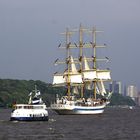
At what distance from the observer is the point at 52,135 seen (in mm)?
120188

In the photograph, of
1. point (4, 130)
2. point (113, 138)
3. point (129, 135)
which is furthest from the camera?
point (4, 130)

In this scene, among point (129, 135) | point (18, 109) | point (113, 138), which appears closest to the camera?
point (113, 138)

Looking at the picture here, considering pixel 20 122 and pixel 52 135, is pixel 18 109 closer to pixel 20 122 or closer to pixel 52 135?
pixel 20 122

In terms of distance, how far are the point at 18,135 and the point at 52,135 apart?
531 cm

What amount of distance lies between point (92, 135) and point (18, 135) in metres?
11.6

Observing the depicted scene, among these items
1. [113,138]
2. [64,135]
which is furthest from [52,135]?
[113,138]

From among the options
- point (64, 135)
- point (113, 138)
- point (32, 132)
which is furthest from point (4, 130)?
point (113, 138)

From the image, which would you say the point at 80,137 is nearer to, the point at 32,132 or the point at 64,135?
the point at 64,135

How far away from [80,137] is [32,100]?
44104 millimetres

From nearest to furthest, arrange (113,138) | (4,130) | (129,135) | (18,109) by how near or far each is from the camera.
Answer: (113,138), (129,135), (4,130), (18,109)

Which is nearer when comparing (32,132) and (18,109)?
(32,132)

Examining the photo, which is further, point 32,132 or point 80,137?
point 32,132

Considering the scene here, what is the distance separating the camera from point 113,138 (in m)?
114

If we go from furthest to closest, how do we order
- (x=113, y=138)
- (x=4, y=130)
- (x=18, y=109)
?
(x=18, y=109)
(x=4, y=130)
(x=113, y=138)
